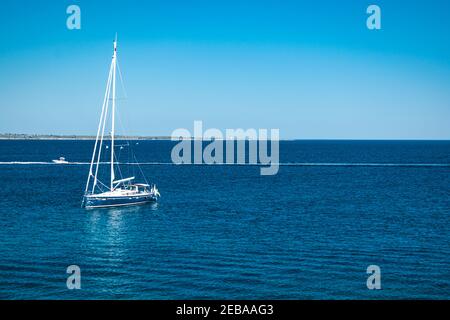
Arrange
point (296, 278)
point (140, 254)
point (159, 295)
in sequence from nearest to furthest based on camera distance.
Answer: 1. point (159, 295)
2. point (296, 278)
3. point (140, 254)

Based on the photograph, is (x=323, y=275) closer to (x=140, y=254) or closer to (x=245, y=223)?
(x=140, y=254)

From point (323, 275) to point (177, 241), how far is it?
1355cm

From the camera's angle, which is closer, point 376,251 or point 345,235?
point 376,251

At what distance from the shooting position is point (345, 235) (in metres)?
40.9

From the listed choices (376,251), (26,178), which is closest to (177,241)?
(376,251)

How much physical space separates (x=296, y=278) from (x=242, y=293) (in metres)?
4.28

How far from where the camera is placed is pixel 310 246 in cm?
3688

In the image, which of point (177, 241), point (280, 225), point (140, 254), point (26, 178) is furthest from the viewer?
point (26, 178)
